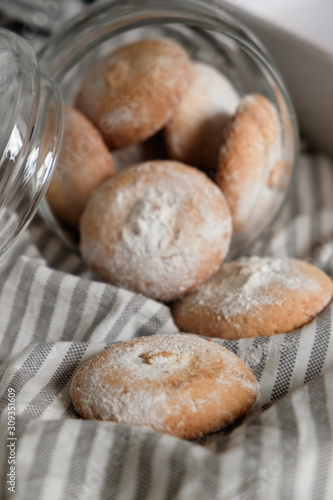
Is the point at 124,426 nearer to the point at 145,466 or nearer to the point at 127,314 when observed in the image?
the point at 145,466

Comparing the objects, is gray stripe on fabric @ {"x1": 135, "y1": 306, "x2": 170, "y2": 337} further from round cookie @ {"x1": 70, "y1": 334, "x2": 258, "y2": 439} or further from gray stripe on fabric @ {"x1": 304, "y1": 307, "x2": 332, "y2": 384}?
gray stripe on fabric @ {"x1": 304, "y1": 307, "x2": 332, "y2": 384}

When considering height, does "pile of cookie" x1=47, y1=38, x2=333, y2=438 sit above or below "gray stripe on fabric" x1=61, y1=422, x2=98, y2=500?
above

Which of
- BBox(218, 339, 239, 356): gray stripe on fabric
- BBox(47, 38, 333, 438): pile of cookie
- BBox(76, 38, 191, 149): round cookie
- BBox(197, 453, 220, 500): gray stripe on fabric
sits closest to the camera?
BBox(197, 453, 220, 500): gray stripe on fabric

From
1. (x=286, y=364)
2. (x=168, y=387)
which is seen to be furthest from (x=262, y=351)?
(x=168, y=387)

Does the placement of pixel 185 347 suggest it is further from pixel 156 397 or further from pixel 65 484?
pixel 65 484

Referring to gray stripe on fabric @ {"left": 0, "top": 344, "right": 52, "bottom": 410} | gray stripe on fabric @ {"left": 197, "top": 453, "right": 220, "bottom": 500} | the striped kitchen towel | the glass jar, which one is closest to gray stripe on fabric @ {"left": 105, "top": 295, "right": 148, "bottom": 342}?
the striped kitchen towel

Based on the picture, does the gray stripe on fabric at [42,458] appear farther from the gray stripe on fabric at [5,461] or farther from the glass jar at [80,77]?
the glass jar at [80,77]

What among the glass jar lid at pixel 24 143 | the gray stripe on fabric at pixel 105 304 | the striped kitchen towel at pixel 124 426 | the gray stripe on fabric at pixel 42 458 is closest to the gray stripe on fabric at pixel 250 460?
the striped kitchen towel at pixel 124 426
